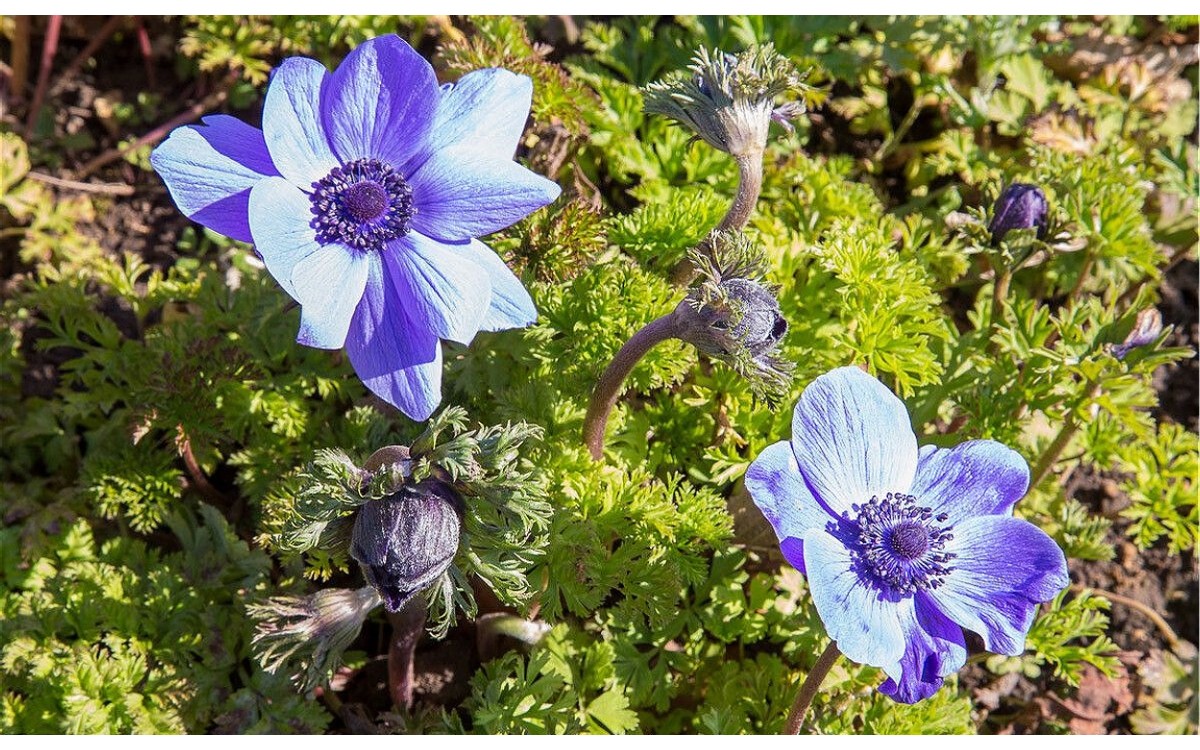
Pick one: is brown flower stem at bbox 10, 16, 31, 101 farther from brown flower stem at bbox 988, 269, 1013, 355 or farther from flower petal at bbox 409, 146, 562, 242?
brown flower stem at bbox 988, 269, 1013, 355

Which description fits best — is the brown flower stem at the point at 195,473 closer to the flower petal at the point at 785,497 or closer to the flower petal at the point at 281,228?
the flower petal at the point at 281,228

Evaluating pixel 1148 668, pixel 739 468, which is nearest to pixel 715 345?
pixel 739 468

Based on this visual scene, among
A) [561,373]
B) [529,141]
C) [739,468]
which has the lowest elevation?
[739,468]

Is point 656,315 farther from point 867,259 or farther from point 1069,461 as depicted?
point 1069,461

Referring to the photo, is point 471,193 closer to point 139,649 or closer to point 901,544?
point 901,544

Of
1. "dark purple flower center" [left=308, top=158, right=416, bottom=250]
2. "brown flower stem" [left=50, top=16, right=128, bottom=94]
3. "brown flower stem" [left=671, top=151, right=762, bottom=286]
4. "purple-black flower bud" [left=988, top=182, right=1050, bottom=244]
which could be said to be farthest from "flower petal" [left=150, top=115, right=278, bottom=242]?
"brown flower stem" [left=50, top=16, right=128, bottom=94]

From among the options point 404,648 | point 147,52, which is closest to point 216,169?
point 404,648

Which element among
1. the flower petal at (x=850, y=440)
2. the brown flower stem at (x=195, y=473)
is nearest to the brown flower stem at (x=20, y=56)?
the brown flower stem at (x=195, y=473)
